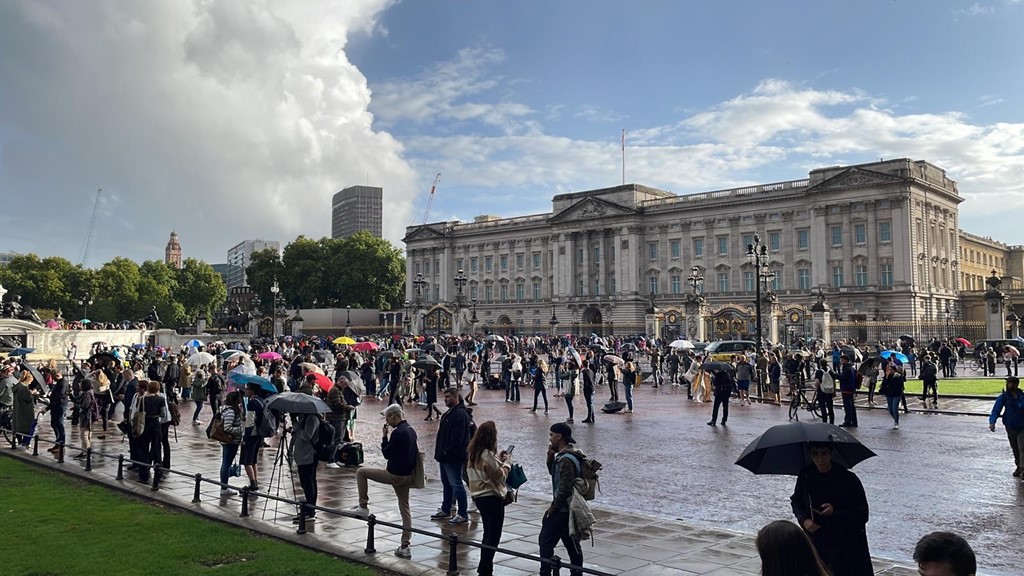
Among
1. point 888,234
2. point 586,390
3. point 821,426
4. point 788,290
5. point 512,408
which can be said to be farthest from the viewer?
point 788,290

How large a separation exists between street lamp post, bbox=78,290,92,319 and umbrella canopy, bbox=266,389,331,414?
92.1 meters

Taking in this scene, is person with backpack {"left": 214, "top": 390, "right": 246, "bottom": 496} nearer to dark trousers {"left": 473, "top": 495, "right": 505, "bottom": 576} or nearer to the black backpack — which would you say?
the black backpack

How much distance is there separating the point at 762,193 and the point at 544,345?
36653 mm

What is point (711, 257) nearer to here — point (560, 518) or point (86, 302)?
point (86, 302)

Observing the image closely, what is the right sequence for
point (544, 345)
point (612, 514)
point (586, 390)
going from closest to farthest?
1. point (612, 514)
2. point (586, 390)
3. point (544, 345)

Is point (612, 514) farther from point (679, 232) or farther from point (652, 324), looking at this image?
point (679, 232)

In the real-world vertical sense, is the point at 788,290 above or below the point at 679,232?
below

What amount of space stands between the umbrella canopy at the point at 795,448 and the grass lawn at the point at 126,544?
13.5ft

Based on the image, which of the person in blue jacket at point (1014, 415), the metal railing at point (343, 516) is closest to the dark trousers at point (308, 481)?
the metal railing at point (343, 516)

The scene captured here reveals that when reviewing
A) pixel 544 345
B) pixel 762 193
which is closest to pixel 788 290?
pixel 762 193

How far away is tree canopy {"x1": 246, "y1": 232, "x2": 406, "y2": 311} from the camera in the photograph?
105m

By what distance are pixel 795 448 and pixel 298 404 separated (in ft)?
21.3

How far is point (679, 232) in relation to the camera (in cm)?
8431

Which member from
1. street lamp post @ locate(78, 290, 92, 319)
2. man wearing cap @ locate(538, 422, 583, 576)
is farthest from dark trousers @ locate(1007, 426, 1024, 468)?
street lamp post @ locate(78, 290, 92, 319)
